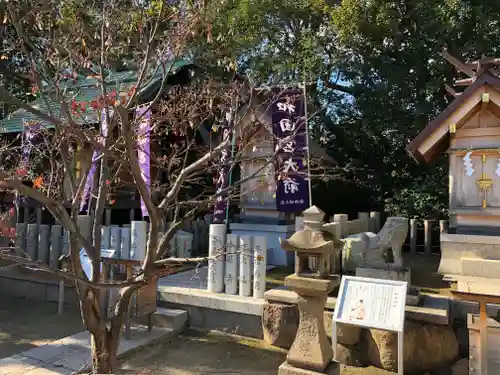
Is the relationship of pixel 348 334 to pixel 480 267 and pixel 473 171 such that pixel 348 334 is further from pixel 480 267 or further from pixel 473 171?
pixel 473 171

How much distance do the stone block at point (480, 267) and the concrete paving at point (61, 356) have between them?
574cm

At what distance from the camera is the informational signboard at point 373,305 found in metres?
5.01

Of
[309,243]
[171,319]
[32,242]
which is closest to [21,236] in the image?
[32,242]

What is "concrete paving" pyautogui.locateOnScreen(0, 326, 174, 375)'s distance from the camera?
17.4 ft

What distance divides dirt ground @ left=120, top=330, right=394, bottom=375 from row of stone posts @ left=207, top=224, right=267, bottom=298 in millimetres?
782

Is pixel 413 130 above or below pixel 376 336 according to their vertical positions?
above

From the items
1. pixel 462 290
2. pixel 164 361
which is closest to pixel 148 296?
pixel 164 361

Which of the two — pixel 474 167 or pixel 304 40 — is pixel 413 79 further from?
pixel 474 167

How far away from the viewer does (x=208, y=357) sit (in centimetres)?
609

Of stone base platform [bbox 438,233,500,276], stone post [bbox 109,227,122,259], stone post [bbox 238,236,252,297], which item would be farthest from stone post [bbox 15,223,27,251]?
stone base platform [bbox 438,233,500,276]

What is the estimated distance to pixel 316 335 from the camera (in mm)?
5109

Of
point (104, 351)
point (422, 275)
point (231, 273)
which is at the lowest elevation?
point (422, 275)

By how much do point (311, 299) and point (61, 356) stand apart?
3.55m

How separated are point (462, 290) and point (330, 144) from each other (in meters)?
12.3
